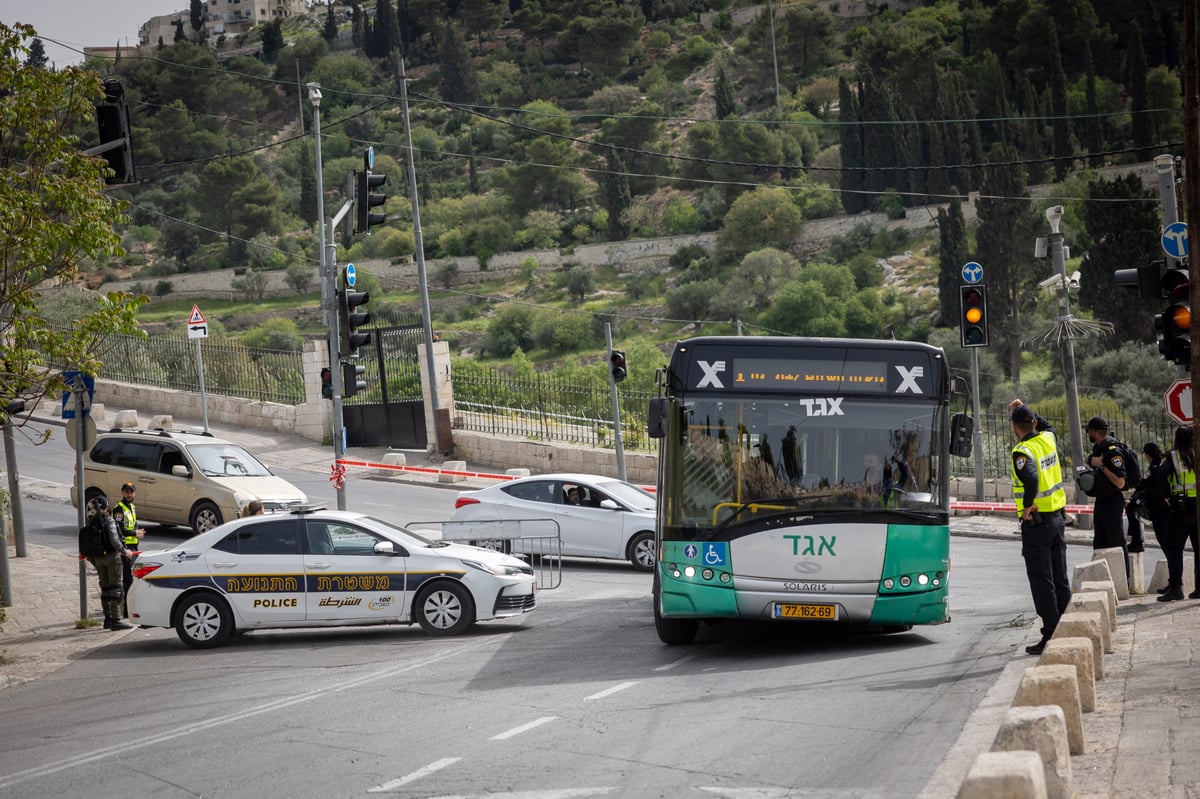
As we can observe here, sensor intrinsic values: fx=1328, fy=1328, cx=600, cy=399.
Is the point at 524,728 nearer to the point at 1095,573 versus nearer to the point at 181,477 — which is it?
the point at 1095,573

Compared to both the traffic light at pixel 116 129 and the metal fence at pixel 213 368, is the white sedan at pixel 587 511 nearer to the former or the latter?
the traffic light at pixel 116 129

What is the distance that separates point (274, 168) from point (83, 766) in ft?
416

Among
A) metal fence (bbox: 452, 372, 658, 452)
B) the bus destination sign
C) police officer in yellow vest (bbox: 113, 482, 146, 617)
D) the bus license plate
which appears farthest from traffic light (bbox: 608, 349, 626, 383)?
→ the bus license plate

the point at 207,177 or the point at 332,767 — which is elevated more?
the point at 207,177

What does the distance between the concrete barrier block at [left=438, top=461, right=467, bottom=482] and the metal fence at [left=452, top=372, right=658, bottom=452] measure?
2433mm

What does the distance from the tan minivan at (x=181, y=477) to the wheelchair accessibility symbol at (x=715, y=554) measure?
11.3 metres

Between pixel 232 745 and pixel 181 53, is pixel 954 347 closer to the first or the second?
pixel 232 745

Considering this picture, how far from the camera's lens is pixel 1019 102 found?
107312mm

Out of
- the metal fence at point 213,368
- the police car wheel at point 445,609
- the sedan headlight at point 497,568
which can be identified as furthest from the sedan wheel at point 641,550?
the metal fence at point 213,368

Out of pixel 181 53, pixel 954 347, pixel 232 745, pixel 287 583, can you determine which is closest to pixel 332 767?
pixel 232 745

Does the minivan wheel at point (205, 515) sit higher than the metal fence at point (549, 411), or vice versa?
the metal fence at point (549, 411)

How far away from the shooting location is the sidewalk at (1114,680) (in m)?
6.32

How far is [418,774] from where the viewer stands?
7602 mm

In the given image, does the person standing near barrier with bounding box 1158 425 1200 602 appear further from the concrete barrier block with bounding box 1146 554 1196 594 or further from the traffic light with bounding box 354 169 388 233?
the traffic light with bounding box 354 169 388 233
